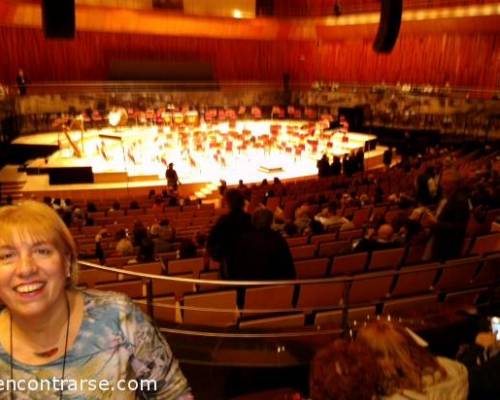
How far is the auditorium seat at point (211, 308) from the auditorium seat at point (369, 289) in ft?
3.52

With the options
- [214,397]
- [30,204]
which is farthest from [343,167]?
[30,204]

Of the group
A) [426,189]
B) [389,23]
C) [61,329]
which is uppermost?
[389,23]

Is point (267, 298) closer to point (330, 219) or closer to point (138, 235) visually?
point (138, 235)

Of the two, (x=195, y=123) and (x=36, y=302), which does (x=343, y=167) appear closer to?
(x=195, y=123)

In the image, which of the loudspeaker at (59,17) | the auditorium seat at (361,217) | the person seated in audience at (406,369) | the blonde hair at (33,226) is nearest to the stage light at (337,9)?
the loudspeaker at (59,17)

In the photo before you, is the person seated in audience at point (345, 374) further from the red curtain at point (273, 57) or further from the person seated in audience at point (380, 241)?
the red curtain at point (273, 57)

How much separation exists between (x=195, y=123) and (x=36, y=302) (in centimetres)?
1806

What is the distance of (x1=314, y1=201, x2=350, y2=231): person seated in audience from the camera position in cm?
722

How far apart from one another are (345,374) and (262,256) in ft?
7.18

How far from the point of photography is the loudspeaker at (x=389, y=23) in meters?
10.4

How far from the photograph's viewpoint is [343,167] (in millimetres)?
13914

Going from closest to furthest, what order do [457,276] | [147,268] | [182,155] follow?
[457,276] < [147,268] < [182,155]

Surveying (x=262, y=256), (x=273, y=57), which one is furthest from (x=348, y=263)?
(x=273, y=57)

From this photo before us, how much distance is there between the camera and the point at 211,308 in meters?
3.94
